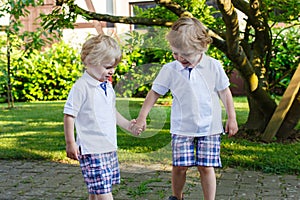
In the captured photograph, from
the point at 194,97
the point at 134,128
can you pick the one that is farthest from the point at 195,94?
the point at 134,128

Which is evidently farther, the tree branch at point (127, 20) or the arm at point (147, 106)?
the tree branch at point (127, 20)

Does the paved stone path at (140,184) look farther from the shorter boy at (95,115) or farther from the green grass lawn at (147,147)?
the shorter boy at (95,115)

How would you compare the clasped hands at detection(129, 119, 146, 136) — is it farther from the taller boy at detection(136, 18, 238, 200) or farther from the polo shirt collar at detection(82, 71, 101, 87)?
the polo shirt collar at detection(82, 71, 101, 87)

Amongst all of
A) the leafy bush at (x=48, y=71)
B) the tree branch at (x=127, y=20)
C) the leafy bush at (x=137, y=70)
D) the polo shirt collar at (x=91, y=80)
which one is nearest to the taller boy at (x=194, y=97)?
the leafy bush at (x=137, y=70)

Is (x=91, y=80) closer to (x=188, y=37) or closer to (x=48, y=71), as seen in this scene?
(x=188, y=37)

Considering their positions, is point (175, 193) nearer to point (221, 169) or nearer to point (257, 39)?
point (221, 169)

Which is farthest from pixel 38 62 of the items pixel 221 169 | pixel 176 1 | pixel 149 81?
pixel 149 81

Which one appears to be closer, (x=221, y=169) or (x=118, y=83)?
(x=118, y=83)

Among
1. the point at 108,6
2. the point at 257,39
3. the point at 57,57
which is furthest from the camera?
the point at 57,57

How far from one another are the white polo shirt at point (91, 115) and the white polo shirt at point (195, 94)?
59 centimetres

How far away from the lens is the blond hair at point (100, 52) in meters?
3.05

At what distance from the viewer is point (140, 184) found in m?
4.68

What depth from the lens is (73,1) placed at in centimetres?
522

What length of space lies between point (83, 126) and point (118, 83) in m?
0.61
